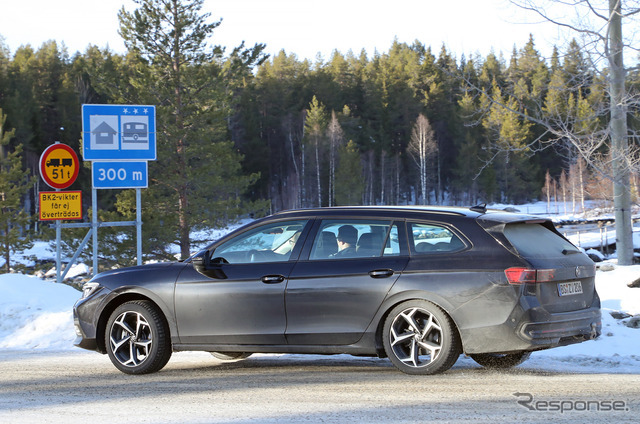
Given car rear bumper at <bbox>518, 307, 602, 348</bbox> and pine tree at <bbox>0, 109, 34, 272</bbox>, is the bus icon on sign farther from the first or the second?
pine tree at <bbox>0, 109, 34, 272</bbox>

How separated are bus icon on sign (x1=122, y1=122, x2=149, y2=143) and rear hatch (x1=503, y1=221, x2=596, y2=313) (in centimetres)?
993

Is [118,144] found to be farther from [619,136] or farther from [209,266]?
[619,136]

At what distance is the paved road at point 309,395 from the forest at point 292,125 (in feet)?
33.0

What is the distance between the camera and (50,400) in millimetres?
6074

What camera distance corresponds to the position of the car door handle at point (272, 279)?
688 centimetres

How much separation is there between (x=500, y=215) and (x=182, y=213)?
88.9 feet

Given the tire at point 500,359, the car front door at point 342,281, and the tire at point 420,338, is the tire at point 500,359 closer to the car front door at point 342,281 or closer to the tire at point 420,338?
the tire at point 420,338

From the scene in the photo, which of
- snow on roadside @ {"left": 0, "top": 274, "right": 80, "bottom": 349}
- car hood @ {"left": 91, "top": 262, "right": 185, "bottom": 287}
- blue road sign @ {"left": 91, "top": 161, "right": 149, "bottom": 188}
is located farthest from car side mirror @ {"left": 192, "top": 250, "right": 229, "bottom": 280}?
blue road sign @ {"left": 91, "top": 161, "right": 149, "bottom": 188}

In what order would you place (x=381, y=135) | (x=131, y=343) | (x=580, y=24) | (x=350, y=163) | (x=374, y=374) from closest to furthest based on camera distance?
(x=374, y=374)
(x=131, y=343)
(x=580, y=24)
(x=350, y=163)
(x=381, y=135)

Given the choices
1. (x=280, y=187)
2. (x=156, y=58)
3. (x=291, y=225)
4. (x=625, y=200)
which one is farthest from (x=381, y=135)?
(x=291, y=225)

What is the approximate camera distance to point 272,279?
22.6 ft

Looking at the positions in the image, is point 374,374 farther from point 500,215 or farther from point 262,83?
point 262,83

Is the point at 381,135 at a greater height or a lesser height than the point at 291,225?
greater

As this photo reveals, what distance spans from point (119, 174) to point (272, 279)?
350 inches
